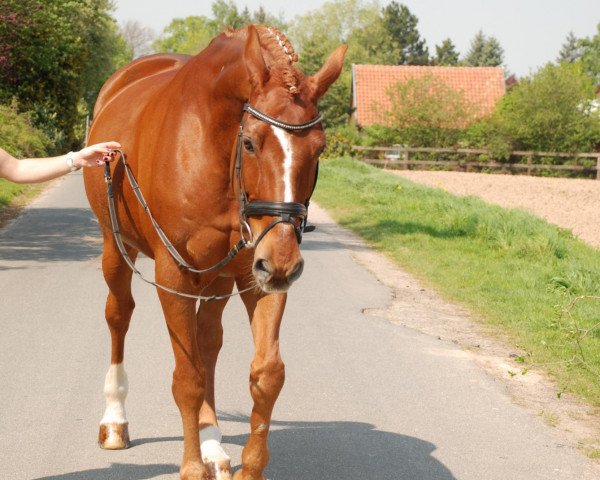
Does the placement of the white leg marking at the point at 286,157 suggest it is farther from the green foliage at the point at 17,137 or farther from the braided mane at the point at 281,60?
the green foliage at the point at 17,137

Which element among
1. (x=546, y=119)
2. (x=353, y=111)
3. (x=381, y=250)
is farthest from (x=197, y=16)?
(x=381, y=250)

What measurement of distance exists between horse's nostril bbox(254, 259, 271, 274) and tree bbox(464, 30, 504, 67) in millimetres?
129271

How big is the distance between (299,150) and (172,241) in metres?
0.92

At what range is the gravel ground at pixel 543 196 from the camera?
24.5m

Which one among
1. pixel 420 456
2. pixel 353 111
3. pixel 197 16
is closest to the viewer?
pixel 420 456

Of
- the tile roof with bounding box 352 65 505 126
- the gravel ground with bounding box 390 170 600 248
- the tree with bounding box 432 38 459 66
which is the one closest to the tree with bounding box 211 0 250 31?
the tree with bounding box 432 38 459 66

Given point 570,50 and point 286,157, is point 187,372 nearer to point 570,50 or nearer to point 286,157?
point 286,157

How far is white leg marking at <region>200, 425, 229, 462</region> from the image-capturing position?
5.05 meters

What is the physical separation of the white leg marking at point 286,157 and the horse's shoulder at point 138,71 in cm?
280

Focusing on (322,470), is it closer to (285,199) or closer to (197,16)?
(285,199)

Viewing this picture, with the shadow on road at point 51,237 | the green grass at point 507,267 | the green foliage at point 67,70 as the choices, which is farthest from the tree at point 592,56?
the shadow on road at point 51,237

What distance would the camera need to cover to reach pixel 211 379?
5.39 meters

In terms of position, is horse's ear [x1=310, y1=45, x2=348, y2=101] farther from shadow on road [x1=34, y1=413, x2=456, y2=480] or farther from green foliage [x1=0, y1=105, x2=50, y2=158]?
green foliage [x1=0, y1=105, x2=50, y2=158]

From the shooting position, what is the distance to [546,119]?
186 feet
